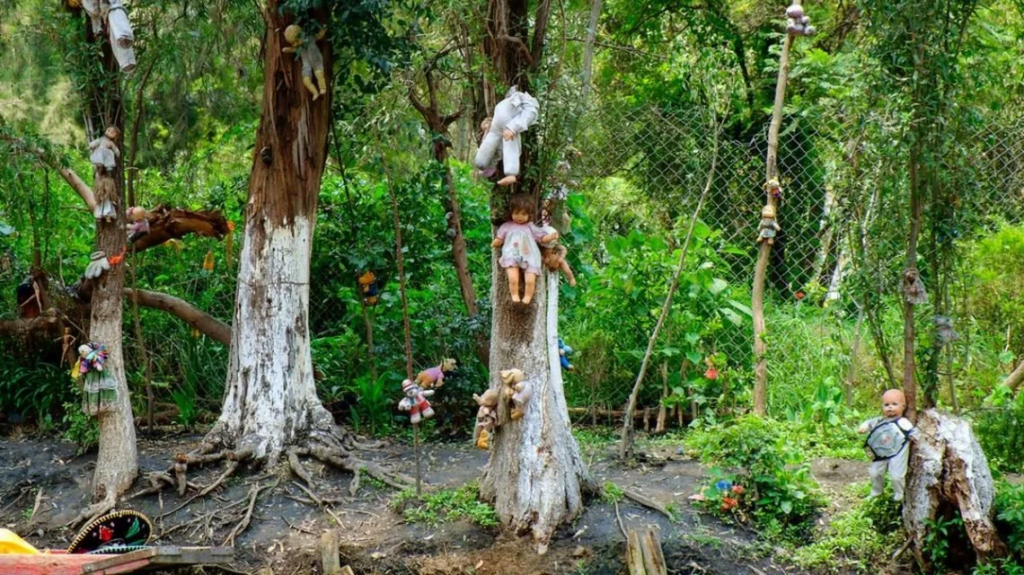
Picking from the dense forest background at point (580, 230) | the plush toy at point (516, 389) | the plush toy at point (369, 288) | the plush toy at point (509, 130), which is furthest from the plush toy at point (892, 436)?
the plush toy at point (369, 288)

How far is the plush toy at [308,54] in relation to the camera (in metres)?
6.98

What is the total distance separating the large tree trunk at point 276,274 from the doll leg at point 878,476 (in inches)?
144

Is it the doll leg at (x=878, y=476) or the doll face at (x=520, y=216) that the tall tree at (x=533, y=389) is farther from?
→ the doll leg at (x=878, y=476)

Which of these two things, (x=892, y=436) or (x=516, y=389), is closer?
(x=892, y=436)

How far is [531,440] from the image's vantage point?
5938mm

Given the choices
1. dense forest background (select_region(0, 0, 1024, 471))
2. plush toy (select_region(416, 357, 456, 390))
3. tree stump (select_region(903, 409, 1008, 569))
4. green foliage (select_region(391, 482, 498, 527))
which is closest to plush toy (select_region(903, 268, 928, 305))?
dense forest background (select_region(0, 0, 1024, 471))

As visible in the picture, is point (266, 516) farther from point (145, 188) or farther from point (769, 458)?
point (145, 188)

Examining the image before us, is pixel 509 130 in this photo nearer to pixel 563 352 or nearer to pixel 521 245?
pixel 521 245

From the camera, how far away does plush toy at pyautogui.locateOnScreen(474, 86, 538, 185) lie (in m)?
5.42

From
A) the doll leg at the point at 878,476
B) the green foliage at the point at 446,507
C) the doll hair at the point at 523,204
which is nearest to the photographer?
the doll leg at the point at 878,476

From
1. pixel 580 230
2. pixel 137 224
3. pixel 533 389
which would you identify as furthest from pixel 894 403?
pixel 137 224

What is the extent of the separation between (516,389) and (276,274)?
2338mm

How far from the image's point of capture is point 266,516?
667 cm

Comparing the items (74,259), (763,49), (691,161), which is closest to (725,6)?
(763,49)
